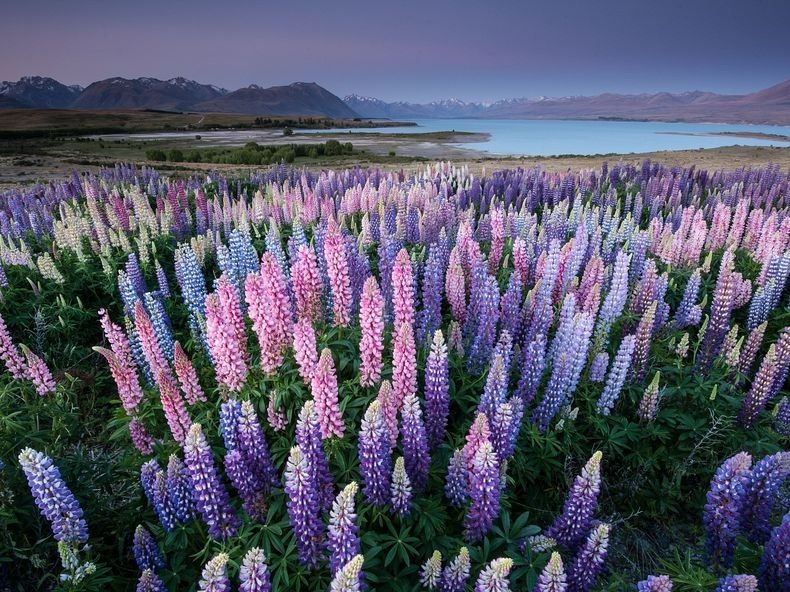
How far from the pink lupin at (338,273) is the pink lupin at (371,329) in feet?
2.71

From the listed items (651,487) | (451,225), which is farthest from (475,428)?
(451,225)

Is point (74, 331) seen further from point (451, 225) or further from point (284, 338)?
point (451, 225)

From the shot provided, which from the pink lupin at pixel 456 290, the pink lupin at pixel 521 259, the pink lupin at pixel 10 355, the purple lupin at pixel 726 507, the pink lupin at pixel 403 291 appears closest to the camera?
the purple lupin at pixel 726 507

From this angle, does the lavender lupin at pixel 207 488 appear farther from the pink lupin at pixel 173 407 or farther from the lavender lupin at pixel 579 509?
the lavender lupin at pixel 579 509

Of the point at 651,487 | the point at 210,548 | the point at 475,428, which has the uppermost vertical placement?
the point at 475,428

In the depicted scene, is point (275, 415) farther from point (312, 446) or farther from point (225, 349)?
point (312, 446)

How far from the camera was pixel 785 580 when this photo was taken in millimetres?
2773

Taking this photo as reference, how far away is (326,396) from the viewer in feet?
10.9

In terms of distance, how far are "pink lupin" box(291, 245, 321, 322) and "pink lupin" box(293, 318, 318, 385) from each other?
841 mm

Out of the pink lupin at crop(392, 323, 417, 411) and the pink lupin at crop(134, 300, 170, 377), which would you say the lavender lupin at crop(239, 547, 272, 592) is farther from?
the pink lupin at crop(134, 300, 170, 377)

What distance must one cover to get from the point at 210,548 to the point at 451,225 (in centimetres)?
779

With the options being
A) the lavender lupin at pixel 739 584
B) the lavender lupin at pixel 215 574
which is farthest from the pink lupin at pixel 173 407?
the lavender lupin at pixel 739 584

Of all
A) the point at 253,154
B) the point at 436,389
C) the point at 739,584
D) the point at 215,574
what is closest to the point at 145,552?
the point at 215,574

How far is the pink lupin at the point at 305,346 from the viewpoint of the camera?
3828 millimetres
